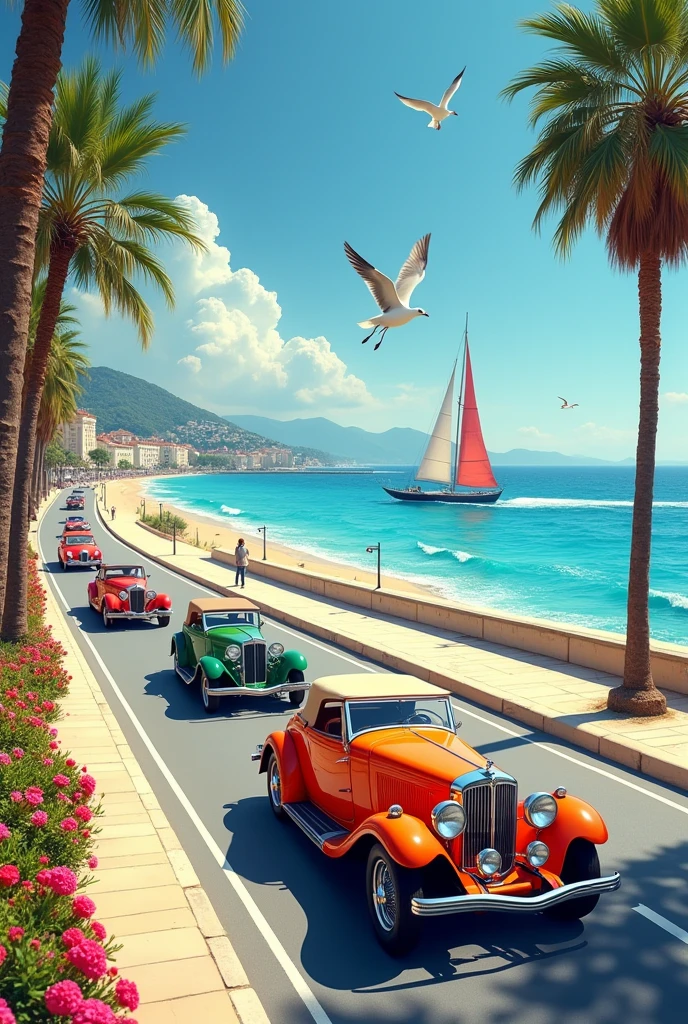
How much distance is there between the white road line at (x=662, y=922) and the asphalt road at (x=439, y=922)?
0.05ft

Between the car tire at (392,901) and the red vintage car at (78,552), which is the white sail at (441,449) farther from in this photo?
the car tire at (392,901)

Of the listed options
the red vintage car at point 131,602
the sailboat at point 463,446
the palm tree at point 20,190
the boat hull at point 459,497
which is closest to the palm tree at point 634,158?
→ the palm tree at point 20,190

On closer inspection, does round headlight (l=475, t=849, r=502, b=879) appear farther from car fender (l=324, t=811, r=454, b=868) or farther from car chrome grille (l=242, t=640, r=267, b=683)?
car chrome grille (l=242, t=640, r=267, b=683)

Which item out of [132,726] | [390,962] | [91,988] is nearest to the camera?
[91,988]

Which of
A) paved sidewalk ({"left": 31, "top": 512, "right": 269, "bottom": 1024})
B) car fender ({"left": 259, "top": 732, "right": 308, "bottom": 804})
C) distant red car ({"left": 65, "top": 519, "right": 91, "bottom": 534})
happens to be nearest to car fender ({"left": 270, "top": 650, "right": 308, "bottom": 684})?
paved sidewalk ({"left": 31, "top": 512, "right": 269, "bottom": 1024})

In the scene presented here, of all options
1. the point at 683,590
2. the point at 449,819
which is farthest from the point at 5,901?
the point at 683,590

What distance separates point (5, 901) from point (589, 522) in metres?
92.3

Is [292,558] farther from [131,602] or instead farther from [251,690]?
[251,690]

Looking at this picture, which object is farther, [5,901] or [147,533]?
[147,533]

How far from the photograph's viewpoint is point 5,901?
435cm

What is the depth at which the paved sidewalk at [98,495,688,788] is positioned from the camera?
9.68 m

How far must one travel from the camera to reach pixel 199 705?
1210 cm

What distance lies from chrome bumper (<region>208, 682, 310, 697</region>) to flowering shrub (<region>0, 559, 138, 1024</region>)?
115 inches

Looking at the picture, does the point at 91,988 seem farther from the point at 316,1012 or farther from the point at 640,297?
the point at 640,297
